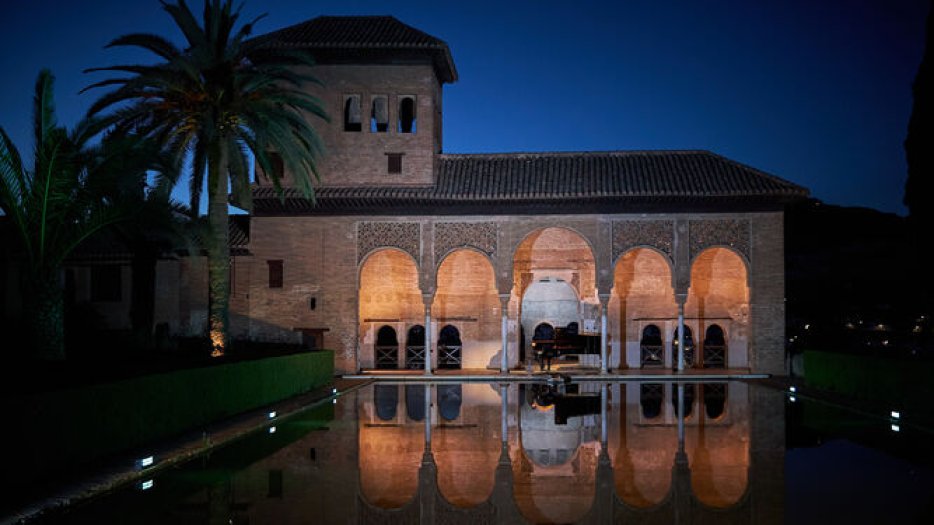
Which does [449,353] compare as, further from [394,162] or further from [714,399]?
[714,399]

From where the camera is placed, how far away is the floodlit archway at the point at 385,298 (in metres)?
23.3

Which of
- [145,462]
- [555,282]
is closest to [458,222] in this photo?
[555,282]

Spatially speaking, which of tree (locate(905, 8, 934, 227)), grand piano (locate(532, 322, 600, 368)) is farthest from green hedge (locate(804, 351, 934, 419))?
grand piano (locate(532, 322, 600, 368))

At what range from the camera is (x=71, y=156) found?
984 cm

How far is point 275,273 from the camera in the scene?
2111 cm

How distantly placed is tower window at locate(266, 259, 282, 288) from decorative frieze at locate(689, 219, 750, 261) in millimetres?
10002

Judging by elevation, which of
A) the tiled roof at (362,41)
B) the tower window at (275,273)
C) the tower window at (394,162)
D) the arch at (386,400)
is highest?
the tiled roof at (362,41)

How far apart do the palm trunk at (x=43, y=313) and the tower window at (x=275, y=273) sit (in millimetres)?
11001

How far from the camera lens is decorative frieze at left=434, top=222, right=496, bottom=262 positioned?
21.0 m

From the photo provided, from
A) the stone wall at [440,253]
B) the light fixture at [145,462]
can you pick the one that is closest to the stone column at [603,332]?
the stone wall at [440,253]

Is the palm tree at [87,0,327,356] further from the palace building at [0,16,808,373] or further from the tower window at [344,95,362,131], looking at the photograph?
the tower window at [344,95,362,131]

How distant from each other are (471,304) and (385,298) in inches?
92.9

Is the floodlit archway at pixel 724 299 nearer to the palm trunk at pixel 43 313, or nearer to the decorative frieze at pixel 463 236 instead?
A: the decorative frieze at pixel 463 236

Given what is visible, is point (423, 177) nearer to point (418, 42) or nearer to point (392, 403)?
point (418, 42)
